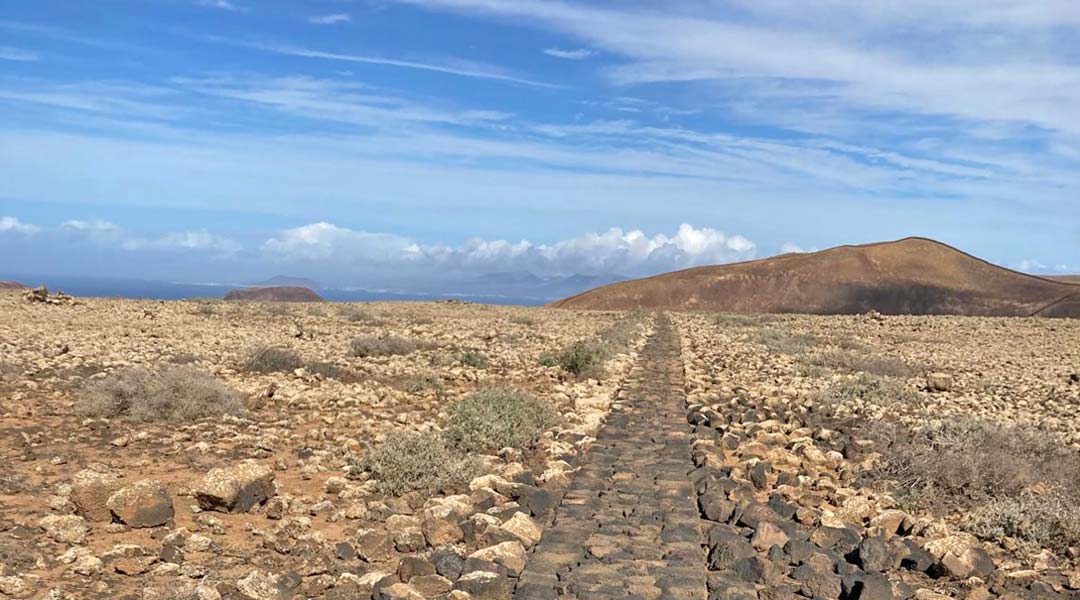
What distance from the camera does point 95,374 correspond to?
44.7ft

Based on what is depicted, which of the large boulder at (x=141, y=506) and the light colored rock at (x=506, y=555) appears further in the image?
the large boulder at (x=141, y=506)

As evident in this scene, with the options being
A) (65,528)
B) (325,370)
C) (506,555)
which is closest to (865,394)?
(325,370)

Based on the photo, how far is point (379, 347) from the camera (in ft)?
63.8

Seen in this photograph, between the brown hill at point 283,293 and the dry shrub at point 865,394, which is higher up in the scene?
the brown hill at point 283,293

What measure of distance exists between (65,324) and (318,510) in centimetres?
2034

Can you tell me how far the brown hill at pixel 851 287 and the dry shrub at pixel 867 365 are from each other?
4586cm

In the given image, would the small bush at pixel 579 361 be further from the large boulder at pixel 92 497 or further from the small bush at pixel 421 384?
the large boulder at pixel 92 497

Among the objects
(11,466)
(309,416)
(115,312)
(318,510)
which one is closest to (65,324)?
(115,312)

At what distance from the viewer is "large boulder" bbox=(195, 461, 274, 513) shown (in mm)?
6988

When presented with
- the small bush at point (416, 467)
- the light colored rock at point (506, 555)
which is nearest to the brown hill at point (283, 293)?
the small bush at point (416, 467)

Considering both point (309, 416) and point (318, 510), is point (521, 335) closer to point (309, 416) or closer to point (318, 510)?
point (309, 416)

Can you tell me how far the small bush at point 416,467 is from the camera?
7957mm

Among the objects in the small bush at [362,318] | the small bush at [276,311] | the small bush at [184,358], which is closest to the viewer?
the small bush at [184,358]

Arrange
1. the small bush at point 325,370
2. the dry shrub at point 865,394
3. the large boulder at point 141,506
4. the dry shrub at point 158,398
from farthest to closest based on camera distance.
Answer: the small bush at point 325,370 < the dry shrub at point 865,394 < the dry shrub at point 158,398 < the large boulder at point 141,506
